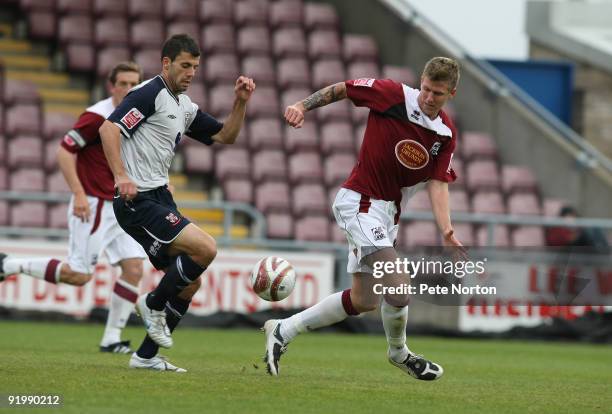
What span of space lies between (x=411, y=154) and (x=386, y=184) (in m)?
0.25

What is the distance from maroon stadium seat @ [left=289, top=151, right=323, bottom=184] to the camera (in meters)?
18.6

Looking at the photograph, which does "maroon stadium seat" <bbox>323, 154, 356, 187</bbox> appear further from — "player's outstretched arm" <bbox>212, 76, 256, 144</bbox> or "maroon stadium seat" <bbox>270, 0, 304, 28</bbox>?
"player's outstretched arm" <bbox>212, 76, 256, 144</bbox>

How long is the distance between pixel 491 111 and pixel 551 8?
4.78 metres

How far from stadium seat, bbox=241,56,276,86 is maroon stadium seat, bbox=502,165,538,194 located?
397 cm

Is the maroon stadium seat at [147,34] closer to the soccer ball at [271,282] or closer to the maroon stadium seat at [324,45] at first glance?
the maroon stadium seat at [324,45]

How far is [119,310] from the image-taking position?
34.1 feet

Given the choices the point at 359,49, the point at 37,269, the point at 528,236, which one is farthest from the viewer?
the point at 359,49

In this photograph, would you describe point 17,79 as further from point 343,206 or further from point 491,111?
point 343,206

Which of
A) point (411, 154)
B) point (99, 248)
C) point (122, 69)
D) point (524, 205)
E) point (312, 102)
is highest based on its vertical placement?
Answer: point (122, 69)

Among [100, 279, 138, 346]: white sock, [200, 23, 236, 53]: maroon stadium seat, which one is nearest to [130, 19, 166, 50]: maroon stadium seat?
[200, 23, 236, 53]: maroon stadium seat

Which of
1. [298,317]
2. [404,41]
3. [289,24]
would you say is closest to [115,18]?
[289,24]

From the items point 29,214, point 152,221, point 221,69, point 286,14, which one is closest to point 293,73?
point 221,69

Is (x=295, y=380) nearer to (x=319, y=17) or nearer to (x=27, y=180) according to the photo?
(x=27, y=180)

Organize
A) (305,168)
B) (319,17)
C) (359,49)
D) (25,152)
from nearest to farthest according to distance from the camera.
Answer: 1. (25,152)
2. (305,168)
3. (359,49)
4. (319,17)
